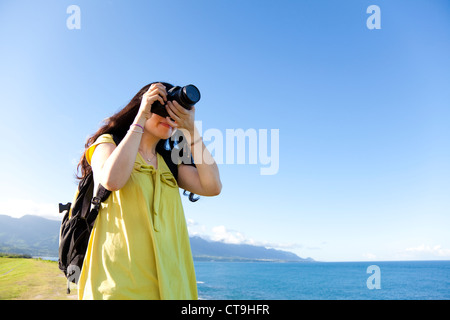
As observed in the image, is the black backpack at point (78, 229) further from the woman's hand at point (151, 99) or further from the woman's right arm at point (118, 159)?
the woman's hand at point (151, 99)

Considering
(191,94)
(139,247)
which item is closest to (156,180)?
(139,247)

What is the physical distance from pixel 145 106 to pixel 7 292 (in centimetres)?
1269

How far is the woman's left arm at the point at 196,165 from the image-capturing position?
148 centimetres

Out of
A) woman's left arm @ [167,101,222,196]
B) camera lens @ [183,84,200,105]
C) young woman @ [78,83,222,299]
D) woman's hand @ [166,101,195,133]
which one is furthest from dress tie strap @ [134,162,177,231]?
camera lens @ [183,84,200,105]

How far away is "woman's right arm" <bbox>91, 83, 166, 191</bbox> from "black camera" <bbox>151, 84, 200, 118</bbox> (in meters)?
0.04

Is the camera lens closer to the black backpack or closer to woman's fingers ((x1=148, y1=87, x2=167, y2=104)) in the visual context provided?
woman's fingers ((x1=148, y1=87, x2=167, y2=104))

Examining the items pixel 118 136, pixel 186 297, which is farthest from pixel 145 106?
pixel 186 297

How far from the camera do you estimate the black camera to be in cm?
145

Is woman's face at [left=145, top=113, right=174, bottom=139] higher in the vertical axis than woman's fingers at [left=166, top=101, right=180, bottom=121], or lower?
lower

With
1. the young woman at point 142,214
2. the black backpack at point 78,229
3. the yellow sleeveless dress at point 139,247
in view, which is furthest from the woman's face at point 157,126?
the black backpack at point 78,229

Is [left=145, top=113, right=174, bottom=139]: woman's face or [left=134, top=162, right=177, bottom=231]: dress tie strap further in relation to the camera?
[left=145, top=113, right=174, bottom=139]: woman's face

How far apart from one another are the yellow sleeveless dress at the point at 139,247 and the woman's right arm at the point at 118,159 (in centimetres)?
8
